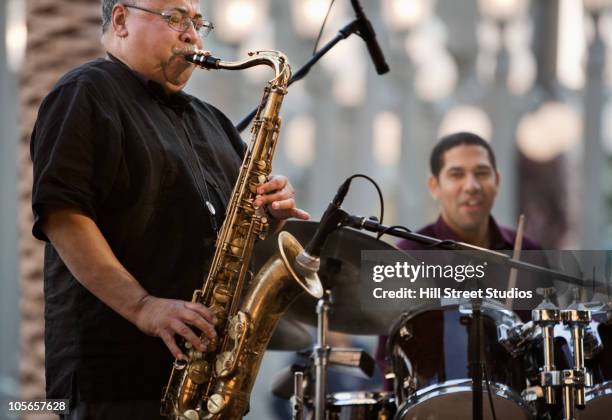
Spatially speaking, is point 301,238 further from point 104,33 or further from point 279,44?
point 279,44

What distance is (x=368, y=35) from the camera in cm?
534

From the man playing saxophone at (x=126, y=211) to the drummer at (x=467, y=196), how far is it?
219 cm

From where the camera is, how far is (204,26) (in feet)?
14.5

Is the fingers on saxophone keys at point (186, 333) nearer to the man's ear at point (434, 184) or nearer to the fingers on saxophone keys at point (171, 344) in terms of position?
the fingers on saxophone keys at point (171, 344)

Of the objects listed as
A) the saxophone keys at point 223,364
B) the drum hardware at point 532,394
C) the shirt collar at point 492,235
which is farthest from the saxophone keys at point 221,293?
the shirt collar at point 492,235

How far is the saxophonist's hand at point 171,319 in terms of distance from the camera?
376cm

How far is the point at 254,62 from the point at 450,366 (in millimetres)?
1507

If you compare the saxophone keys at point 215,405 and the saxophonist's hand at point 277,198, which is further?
the saxophonist's hand at point 277,198

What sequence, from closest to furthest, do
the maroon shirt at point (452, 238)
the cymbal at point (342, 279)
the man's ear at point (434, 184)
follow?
the cymbal at point (342, 279), the maroon shirt at point (452, 238), the man's ear at point (434, 184)

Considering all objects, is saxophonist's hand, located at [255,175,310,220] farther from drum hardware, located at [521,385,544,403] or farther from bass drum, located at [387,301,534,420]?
drum hardware, located at [521,385,544,403]

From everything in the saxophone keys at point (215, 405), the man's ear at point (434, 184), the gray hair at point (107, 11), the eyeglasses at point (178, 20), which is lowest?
the saxophone keys at point (215, 405)

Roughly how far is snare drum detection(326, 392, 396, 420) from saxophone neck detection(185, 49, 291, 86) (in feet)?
5.09

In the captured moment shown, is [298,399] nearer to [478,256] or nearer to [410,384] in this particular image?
[410,384]

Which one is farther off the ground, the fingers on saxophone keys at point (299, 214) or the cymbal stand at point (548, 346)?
the fingers on saxophone keys at point (299, 214)
